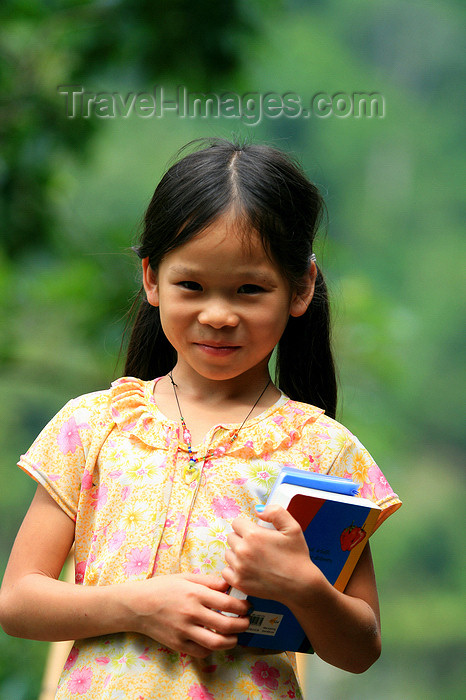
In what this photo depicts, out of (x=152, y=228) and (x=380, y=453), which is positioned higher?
(x=152, y=228)

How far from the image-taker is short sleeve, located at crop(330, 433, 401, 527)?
4.42 ft

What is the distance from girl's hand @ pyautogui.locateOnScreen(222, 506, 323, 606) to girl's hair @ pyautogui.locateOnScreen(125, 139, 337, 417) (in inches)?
14.1

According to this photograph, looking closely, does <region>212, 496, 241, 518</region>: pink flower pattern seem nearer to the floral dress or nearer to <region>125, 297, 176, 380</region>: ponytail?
the floral dress

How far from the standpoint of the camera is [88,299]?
11.5 feet

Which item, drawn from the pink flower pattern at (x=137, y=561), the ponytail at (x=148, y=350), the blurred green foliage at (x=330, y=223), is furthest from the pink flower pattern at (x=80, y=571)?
the blurred green foliage at (x=330, y=223)

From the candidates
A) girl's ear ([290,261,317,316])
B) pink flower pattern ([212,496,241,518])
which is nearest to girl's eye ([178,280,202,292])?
girl's ear ([290,261,317,316])

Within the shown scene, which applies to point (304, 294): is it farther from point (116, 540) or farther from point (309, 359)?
point (116, 540)

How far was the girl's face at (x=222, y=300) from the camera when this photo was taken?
4.20 ft

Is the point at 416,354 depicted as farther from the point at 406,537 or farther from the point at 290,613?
the point at 290,613

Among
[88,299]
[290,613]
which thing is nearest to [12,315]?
[88,299]

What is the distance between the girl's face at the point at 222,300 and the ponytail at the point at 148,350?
0.21 metres

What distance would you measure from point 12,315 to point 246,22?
1254mm

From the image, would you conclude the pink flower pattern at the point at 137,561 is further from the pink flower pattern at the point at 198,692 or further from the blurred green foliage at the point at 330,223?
the blurred green foliage at the point at 330,223
